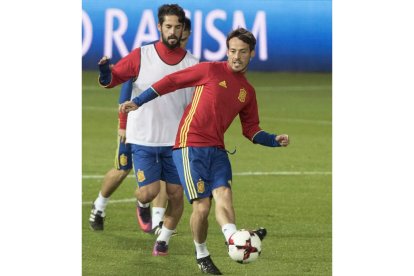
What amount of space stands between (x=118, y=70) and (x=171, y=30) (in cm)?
45

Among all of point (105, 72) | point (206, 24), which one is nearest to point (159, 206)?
point (105, 72)

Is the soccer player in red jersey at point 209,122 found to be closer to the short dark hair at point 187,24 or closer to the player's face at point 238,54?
the player's face at point 238,54

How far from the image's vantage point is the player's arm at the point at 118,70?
7.53 metres

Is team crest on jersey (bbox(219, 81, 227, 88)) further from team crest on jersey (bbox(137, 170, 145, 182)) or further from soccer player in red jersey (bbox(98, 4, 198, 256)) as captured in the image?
team crest on jersey (bbox(137, 170, 145, 182))

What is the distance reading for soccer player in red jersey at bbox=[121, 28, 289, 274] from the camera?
23.1ft

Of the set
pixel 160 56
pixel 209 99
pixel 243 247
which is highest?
pixel 160 56

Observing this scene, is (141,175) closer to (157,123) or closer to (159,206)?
(157,123)

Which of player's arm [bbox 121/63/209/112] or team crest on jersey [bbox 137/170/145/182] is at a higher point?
player's arm [bbox 121/63/209/112]

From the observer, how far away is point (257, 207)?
10.0 metres

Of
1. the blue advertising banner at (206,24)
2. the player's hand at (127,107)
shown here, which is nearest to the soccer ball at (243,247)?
the player's hand at (127,107)

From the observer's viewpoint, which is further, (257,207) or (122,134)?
(257,207)

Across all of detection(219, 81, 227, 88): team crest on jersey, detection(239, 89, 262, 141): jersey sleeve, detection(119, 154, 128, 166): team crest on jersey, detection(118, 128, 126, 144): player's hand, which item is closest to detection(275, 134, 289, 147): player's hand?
detection(239, 89, 262, 141): jersey sleeve

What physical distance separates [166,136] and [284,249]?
3.70 ft
